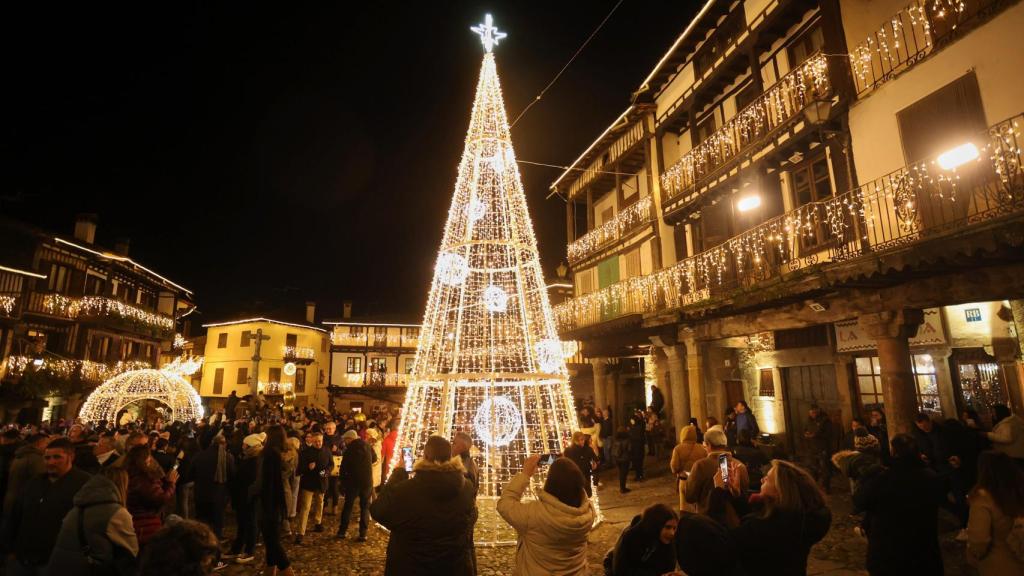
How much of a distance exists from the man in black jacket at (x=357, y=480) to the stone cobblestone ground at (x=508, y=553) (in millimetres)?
303

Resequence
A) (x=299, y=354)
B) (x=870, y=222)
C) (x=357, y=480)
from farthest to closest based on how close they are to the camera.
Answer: (x=299, y=354)
(x=870, y=222)
(x=357, y=480)

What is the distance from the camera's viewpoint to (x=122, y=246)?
32.0 meters

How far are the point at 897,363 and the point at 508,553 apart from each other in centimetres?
741

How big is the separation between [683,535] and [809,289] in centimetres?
799

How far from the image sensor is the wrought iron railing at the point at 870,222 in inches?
292

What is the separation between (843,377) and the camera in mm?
13336

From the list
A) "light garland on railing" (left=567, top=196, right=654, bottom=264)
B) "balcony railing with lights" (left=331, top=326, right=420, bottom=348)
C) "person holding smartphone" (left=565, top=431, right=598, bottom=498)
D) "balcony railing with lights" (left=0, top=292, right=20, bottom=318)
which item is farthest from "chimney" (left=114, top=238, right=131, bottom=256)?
"person holding smartphone" (left=565, top=431, right=598, bottom=498)

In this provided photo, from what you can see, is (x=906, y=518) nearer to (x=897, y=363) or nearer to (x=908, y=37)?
(x=897, y=363)

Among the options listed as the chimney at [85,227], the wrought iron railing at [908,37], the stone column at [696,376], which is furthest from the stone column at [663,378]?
the chimney at [85,227]

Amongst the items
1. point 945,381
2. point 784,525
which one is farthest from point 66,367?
point 945,381

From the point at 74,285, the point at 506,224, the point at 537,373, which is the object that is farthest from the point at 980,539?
the point at 74,285

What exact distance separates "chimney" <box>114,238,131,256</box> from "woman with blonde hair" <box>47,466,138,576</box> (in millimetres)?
34510

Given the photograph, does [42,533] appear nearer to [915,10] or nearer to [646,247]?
[915,10]

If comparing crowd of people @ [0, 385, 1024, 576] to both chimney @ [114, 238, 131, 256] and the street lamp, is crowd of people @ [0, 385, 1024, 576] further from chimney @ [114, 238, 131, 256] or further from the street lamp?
chimney @ [114, 238, 131, 256]
